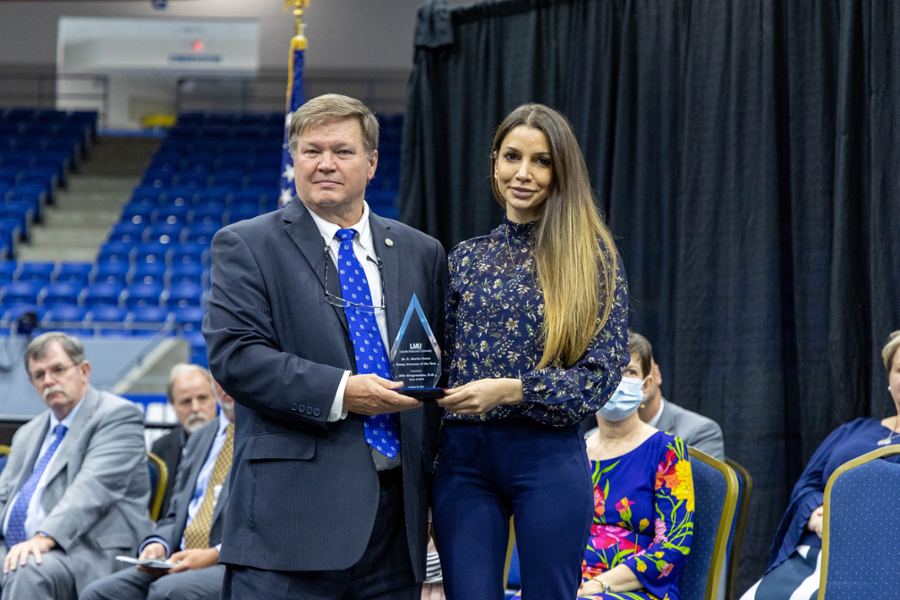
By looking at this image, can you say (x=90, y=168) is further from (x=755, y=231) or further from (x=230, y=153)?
(x=755, y=231)

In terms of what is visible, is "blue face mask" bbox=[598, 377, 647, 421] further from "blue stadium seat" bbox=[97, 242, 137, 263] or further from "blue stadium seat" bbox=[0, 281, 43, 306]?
"blue stadium seat" bbox=[97, 242, 137, 263]

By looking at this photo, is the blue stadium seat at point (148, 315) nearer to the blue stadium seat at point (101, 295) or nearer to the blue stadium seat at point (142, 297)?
the blue stadium seat at point (142, 297)

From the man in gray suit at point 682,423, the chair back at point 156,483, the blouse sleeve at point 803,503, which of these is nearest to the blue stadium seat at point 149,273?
the chair back at point 156,483

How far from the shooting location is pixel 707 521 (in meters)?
2.46

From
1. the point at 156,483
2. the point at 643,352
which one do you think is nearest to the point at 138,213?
the point at 156,483

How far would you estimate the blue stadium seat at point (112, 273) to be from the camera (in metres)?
9.20

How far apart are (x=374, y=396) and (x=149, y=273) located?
326 inches

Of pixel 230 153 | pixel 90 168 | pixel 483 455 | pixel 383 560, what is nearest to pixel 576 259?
pixel 483 455

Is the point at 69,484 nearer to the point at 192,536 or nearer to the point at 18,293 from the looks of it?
the point at 192,536

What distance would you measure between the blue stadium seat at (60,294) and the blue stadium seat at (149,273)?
1.80 ft

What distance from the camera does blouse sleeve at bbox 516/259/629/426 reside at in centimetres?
160

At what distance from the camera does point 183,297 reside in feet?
28.8

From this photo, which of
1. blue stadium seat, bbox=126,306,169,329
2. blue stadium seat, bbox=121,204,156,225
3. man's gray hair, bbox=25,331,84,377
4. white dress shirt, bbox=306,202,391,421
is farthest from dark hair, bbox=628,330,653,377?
blue stadium seat, bbox=121,204,156,225

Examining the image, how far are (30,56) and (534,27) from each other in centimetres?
1129
